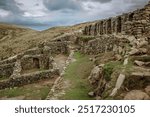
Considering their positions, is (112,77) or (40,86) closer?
(112,77)

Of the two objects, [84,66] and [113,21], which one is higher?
[113,21]

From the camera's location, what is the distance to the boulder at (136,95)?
12570mm

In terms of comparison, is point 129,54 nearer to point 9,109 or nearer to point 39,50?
point 9,109

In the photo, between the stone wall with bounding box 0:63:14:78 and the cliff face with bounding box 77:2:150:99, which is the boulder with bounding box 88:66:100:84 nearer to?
the cliff face with bounding box 77:2:150:99

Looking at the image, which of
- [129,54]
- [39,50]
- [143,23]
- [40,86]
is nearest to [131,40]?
[143,23]

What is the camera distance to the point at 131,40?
23.4 meters

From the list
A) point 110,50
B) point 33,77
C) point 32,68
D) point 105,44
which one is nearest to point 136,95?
point 33,77

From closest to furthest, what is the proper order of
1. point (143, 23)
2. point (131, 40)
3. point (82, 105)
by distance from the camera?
1. point (82, 105)
2. point (131, 40)
3. point (143, 23)

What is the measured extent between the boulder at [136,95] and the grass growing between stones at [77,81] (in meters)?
3.54

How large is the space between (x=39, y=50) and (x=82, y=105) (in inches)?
1081

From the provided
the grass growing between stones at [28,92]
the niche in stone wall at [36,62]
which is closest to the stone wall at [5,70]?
the niche in stone wall at [36,62]

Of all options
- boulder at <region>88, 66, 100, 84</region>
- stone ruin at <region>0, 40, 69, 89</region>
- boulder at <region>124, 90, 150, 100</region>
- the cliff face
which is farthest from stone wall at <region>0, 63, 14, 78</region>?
boulder at <region>124, 90, 150, 100</region>

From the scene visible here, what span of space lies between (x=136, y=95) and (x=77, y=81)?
7.17m

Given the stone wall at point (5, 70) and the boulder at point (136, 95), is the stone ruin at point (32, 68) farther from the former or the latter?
the boulder at point (136, 95)
